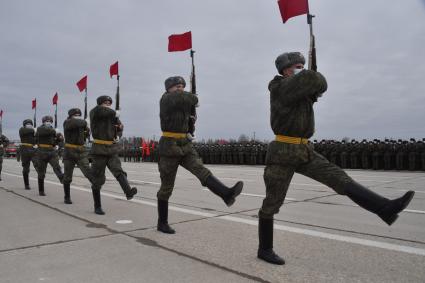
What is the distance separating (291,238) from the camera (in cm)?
436

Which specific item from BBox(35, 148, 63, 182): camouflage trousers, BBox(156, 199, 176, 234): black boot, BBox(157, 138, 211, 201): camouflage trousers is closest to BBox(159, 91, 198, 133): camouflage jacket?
BBox(157, 138, 211, 201): camouflage trousers

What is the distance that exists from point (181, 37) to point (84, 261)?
368 centimetres

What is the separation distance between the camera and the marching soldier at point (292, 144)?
10.7 ft

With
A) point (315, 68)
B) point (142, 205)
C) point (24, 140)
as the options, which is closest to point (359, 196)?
point (315, 68)

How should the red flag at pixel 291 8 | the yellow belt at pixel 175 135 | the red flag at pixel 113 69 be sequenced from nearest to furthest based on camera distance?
1. the red flag at pixel 291 8
2. the yellow belt at pixel 175 135
3. the red flag at pixel 113 69

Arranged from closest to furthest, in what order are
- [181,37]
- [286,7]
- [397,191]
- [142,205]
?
[286,7] < [181,37] < [142,205] < [397,191]

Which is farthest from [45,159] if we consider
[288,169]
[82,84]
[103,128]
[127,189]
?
[288,169]

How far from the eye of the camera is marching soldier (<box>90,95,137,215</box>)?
6227mm

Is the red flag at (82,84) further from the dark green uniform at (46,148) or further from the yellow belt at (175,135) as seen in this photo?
the yellow belt at (175,135)

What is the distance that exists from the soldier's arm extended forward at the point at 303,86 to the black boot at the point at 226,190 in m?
1.21

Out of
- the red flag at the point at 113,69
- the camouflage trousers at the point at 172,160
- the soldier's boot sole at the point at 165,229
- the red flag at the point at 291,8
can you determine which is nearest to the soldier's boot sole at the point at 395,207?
the red flag at the point at 291,8

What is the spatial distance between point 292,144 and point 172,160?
5.89 ft

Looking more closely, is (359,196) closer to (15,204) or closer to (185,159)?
(185,159)

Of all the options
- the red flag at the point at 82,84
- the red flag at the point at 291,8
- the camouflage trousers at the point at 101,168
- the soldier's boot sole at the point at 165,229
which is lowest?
the soldier's boot sole at the point at 165,229
